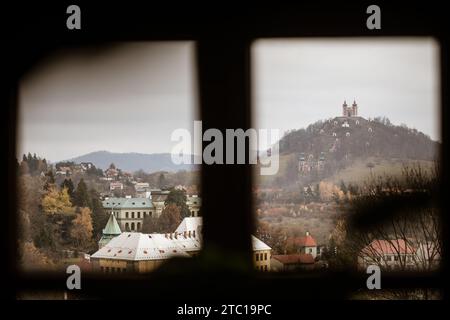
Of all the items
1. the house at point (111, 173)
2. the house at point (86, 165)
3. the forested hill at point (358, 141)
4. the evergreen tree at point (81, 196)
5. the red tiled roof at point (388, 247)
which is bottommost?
the red tiled roof at point (388, 247)

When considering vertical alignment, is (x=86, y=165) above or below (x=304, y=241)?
above

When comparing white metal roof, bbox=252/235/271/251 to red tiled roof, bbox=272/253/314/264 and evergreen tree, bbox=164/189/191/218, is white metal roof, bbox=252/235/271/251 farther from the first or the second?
evergreen tree, bbox=164/189/191/218

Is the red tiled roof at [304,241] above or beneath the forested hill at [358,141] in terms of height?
beneath

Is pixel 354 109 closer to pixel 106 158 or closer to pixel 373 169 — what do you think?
pixel 373 169

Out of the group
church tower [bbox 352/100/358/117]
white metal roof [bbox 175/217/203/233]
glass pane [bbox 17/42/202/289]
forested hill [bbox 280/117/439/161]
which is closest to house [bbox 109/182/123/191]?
glass pane [bbox 17/42/202/289]

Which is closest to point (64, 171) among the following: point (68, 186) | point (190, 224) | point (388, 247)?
point (68, 186)

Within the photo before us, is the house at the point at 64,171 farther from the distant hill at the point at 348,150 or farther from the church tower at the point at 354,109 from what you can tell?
the church tower at the point at 354,109

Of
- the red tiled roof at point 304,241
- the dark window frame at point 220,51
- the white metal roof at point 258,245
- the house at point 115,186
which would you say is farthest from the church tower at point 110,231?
the red tiled roof at point 304,241
